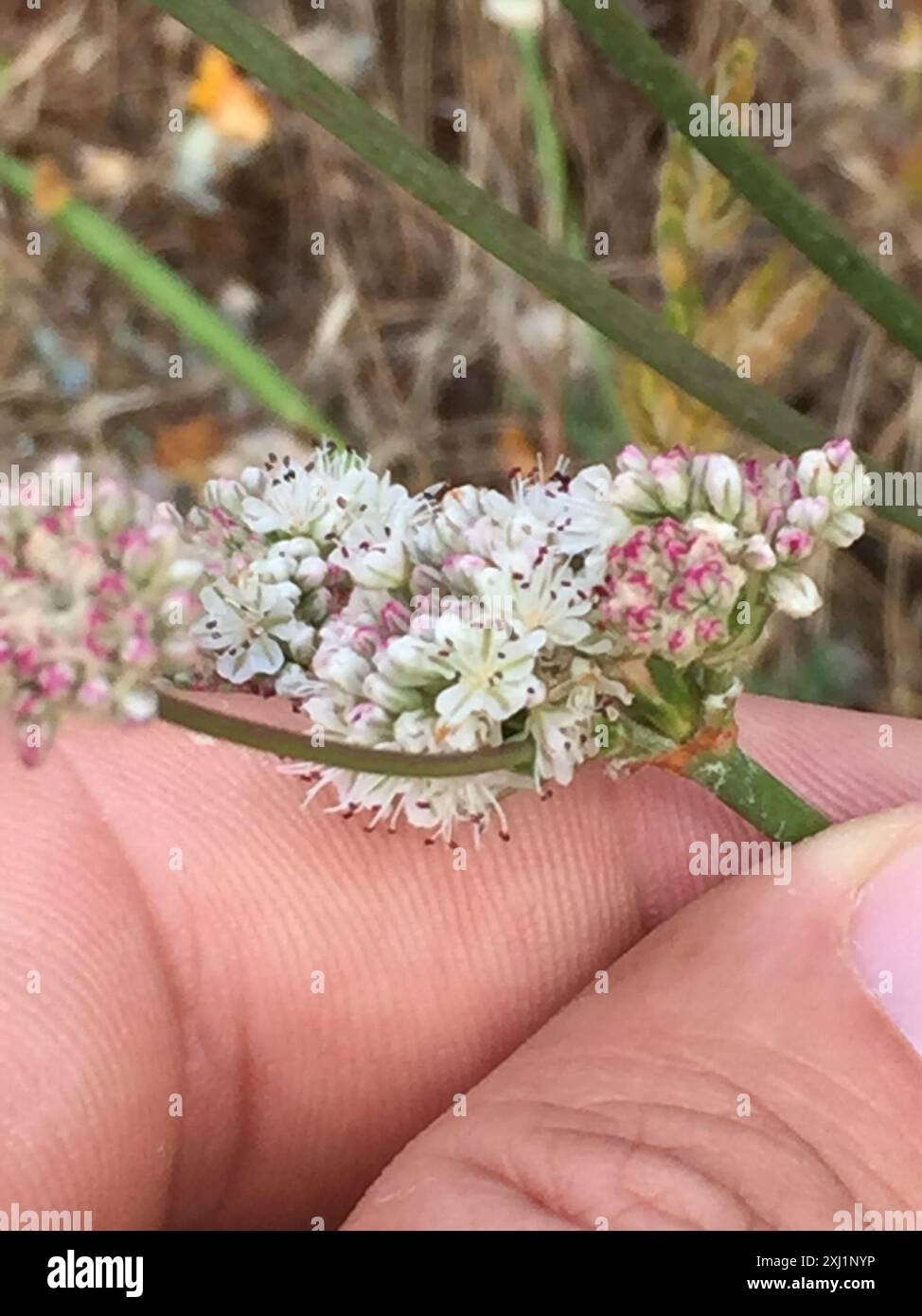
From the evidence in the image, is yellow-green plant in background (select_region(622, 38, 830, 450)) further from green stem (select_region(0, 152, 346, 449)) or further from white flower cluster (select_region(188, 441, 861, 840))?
green stem (select_region(0, 152, 346, 449))

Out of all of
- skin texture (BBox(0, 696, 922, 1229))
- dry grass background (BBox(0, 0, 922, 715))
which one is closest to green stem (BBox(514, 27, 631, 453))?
dry grass background (BBox(0, 0, 922, 715))

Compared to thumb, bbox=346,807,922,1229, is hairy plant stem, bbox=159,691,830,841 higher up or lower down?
higher up

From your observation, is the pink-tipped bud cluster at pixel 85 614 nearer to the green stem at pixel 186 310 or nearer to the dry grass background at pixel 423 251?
the green stem at pixel 186 310

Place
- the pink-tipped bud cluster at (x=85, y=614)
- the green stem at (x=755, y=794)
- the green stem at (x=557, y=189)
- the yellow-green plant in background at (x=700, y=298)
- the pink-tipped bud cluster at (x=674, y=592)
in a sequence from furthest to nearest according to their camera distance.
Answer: the green stem at (x=557, y=189), the yellow-green plant in background at (x=700, y=298), the green stem at (x=755, y=794), the pink-tipped bud cluster at (x=674, y=592), the pink-tipped bud cluster at (x=85, y=614)

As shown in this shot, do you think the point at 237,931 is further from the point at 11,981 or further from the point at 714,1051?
the point at 714,1051

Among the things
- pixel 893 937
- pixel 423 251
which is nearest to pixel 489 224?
pixel 893 937

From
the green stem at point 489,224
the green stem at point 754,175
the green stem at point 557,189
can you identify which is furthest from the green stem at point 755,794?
the green stem at point 557,189

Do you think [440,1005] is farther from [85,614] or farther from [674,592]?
[85,614]
